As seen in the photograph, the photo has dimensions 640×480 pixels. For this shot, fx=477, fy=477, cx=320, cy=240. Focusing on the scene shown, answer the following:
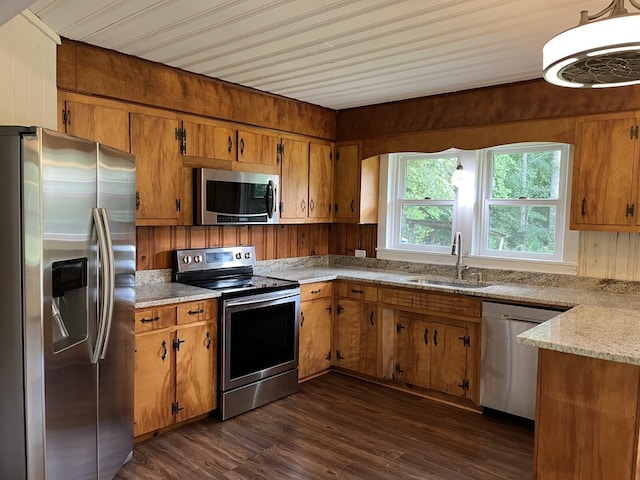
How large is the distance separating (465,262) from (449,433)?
4.91 ft

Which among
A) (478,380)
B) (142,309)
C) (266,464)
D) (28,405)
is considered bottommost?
(266,464)

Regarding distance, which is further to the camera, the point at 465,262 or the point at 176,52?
the point at 465,262

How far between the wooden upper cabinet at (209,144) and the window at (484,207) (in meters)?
1.64

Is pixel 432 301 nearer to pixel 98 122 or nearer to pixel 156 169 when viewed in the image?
pixel 156 169

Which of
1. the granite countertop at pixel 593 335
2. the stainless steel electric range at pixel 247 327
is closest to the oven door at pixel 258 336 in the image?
the stainless steel electric range at pixel 247 327

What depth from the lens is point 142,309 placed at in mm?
2846

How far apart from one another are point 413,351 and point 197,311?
1.75m

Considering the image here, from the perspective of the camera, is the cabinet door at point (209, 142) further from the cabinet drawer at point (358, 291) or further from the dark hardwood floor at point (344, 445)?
the dark hardwood floor at point (344, 445)

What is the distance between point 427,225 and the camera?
4449 millimetres

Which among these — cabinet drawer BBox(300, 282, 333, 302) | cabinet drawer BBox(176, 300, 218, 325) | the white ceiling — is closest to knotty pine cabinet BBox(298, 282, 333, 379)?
cabinet drawer BBox(300, 282, 333, 302)

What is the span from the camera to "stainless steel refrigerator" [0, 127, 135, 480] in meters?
1.79

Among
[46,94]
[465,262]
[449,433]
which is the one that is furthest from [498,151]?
[46,94]

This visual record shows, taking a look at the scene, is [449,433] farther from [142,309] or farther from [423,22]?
[423,22]

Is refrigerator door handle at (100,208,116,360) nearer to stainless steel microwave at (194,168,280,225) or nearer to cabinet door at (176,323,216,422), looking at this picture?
cabinet door at (176,323,216,422)
